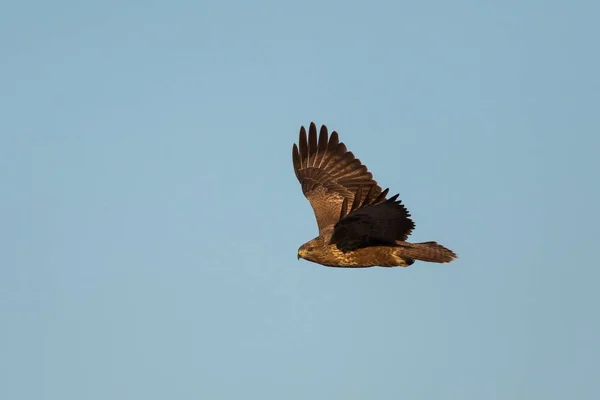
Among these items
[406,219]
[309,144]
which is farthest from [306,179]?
[406,219]

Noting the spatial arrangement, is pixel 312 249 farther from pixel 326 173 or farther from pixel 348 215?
pixel 326 173

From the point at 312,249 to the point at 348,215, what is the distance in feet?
5.81

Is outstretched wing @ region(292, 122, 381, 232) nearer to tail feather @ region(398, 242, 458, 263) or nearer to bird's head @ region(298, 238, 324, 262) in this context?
bird's head @ region(298, 238, 324, 262)

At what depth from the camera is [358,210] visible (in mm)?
16000

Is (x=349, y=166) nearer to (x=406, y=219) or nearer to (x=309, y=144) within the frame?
(x=309, y=144)

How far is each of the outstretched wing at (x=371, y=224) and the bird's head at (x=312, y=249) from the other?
38cm

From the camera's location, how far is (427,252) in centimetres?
1716

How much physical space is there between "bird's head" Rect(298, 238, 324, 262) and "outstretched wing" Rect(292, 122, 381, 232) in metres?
1.35

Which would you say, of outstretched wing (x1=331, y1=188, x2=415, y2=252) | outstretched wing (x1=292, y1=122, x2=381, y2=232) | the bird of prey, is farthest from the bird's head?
outstretched wing (x1=292, y1=122, x2=381, y2=232)

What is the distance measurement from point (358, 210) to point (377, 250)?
154cm

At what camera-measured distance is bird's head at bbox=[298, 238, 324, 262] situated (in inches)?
700

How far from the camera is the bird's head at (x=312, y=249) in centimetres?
1778

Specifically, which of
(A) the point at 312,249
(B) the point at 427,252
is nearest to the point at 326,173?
(A) the point at 312,249

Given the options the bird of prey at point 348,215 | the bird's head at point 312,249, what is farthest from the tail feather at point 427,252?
the bird's head at point 312,249
